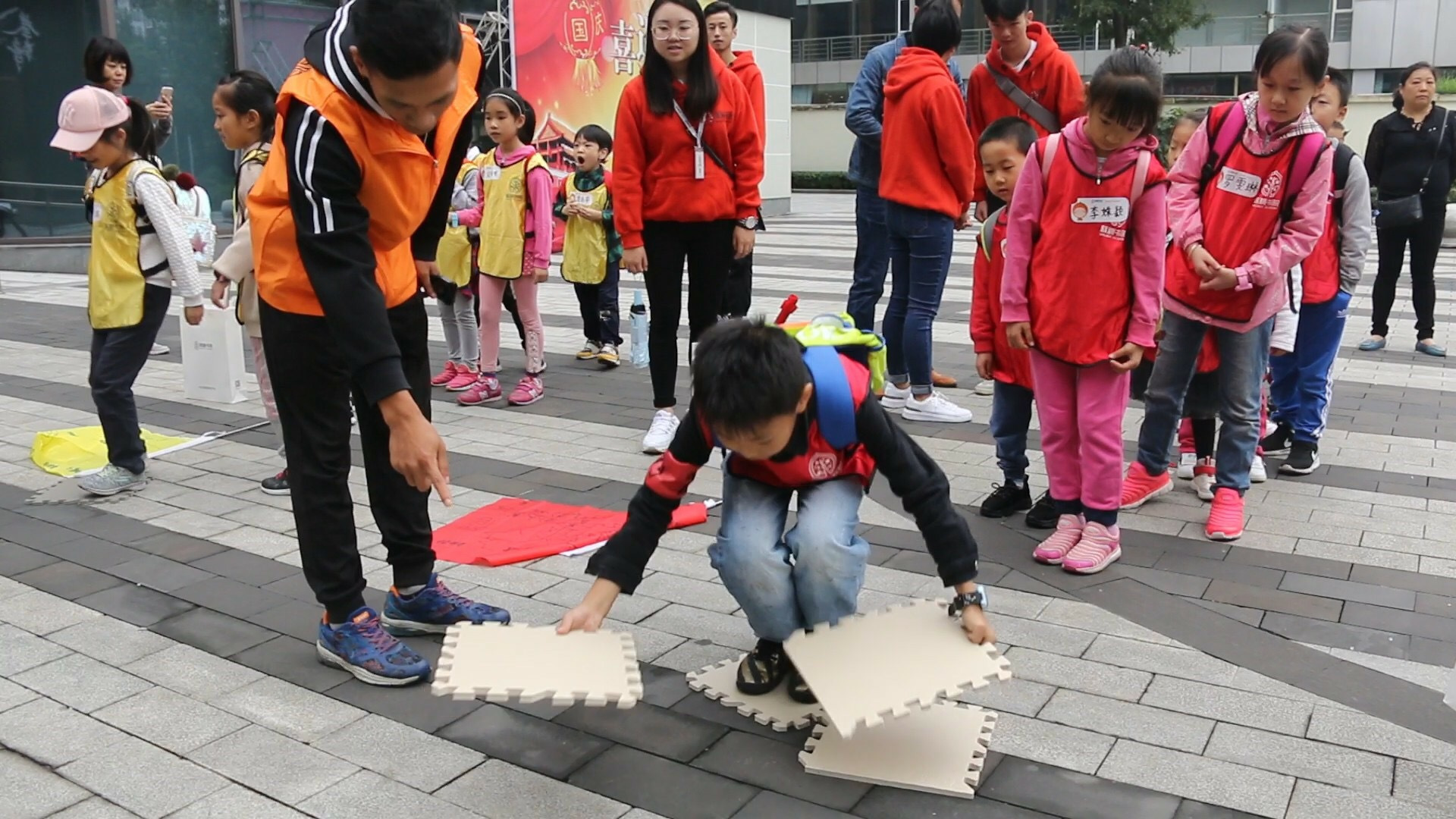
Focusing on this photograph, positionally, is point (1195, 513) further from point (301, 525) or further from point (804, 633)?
point (301, 525)

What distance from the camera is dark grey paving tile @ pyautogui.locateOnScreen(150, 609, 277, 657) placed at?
3.26 m

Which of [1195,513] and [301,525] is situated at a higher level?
[301,525]

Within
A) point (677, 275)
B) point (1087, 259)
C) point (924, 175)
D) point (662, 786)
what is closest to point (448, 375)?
point (677, 275)

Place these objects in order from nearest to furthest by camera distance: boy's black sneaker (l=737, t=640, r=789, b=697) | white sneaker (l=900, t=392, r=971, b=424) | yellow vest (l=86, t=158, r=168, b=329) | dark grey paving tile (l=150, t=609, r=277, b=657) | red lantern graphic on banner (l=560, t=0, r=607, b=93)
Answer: boy's black sneaker (l=737, t=640, r=789, b=697) → dark grey paving tile (l=150, t=609, r=277, b=657) → yellow vest (l=86, t=158, r=168, b=329) → white sneaker (l=900, t=392, r=971, b=424) → red lantern graphic on banner (l=560, t=0, r=607, b=93)

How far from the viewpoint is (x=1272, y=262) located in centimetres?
400

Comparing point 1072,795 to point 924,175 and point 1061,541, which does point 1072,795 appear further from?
point 924,175

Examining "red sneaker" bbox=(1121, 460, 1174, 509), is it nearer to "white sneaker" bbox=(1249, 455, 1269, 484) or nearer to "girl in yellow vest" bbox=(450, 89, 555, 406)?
"white sneaker" bbox=(1249, 455, 1269, 484)

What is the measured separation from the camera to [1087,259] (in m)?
3.79

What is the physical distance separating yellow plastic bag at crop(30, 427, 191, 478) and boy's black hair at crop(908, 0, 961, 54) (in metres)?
3.98

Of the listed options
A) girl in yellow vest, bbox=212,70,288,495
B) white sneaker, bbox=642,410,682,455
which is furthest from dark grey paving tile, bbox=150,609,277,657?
white sneaker, bbox=642,410,682,455

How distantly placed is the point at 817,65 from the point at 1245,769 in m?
43.4

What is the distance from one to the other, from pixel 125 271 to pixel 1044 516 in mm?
3623

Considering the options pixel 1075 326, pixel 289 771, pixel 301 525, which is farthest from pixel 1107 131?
pixel 289 771

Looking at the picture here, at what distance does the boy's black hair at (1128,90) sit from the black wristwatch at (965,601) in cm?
171
